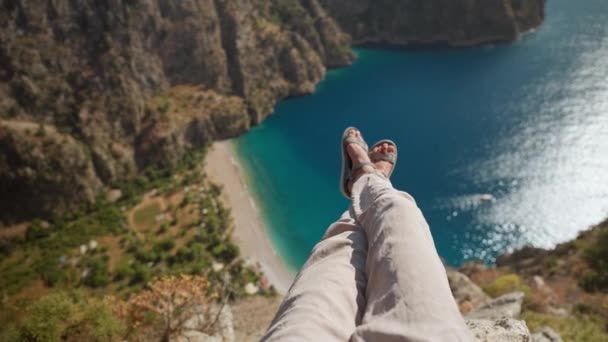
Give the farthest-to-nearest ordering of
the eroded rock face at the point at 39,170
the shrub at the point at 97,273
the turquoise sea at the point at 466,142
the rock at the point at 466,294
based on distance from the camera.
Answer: the eroded rock face at the point at 39,170
the turquoise sea at the point at 466,142
the shrub at the point at 97,273
the rock at the point at 466,294

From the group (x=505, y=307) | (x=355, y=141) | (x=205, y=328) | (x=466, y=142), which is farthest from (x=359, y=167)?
(x=466, y=142)

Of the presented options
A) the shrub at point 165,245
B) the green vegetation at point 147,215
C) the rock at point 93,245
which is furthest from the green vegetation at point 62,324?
the green vegetation at point 147,215

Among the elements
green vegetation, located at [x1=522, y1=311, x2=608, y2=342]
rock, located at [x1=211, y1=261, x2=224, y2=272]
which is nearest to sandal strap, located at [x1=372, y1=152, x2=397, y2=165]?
green vegetation, located at [x1=522, y1=311, x2=608, y2=342]

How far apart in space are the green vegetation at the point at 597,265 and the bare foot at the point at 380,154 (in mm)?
7684

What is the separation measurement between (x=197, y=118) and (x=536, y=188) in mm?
23927

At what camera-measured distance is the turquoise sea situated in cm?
2328

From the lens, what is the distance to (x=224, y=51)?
36.0 meters

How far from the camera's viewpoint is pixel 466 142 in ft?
99.8

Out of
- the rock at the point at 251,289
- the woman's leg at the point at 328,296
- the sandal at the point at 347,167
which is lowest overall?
the rock at the point at 251,289

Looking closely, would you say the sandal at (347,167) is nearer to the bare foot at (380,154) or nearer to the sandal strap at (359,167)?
the sandal strap at (359,167)

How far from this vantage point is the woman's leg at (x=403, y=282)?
162 centimetres

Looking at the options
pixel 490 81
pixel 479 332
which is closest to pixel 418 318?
Result: pixel 479 332

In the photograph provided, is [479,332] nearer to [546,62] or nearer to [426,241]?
[426,241]

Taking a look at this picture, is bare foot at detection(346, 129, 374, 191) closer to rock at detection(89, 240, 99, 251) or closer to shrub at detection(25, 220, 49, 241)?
rock at detection(89, 240, 99, 251)
